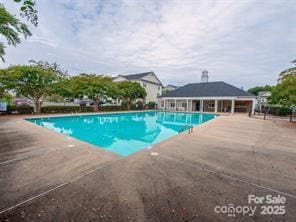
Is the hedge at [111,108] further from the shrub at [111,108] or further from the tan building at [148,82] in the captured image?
the tan building at [148,82]

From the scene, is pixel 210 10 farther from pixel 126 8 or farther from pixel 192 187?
pixel 192 187

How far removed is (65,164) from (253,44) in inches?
810

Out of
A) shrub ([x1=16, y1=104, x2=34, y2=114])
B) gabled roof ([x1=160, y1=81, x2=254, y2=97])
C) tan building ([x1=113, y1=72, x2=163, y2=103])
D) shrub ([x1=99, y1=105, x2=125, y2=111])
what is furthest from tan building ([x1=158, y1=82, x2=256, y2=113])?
shrub ([x1=16, y1=104, x2=34, y2=114])

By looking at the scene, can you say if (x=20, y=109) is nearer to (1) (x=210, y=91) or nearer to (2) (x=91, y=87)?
(2) (x=91, y=87)

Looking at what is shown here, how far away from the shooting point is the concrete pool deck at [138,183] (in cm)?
252

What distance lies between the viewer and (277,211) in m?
2.67

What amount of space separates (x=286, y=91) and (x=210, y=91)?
16.1 metres

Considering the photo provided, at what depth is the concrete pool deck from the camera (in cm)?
252

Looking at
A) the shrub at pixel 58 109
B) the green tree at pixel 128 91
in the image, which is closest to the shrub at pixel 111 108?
the green tree at pixel 128 91

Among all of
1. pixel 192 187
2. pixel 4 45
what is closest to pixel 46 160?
pixel 192 187

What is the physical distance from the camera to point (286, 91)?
13609 millimetres

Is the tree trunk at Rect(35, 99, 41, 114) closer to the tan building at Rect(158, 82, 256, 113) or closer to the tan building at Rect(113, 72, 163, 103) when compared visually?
the tan building at Rect(113, 72, 163, 103)

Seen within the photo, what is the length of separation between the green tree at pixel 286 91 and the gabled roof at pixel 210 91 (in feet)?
36.7

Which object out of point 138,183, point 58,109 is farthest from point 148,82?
point 138,183
